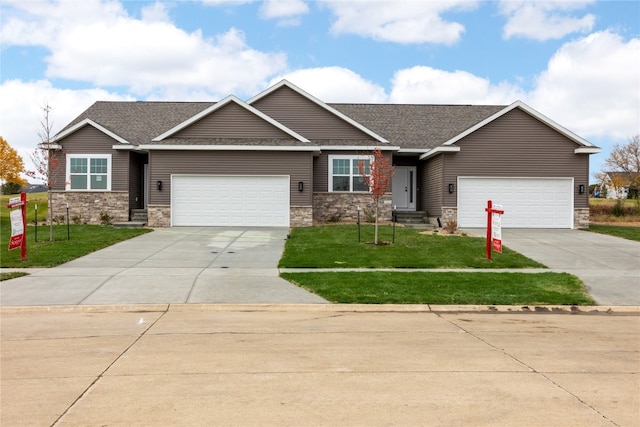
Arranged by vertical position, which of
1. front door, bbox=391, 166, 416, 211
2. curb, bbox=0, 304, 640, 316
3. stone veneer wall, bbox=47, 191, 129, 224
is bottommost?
curb, bbox=0, 304, 640, 316

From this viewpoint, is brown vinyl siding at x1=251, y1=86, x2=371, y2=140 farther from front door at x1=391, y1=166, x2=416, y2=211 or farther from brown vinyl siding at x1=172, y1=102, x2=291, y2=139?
front door at x1=391, y1=166, x2=416, y2=211

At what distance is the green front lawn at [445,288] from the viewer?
33.2 feet

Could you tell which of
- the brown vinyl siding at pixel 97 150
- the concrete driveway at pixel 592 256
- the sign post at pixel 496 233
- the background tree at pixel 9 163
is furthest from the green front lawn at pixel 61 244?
the background tree at pixel 9 163

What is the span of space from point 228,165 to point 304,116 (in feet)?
17.6

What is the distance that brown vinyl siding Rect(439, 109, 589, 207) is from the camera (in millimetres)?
23594

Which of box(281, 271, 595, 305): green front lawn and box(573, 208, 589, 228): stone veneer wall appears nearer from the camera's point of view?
box(281, 271, 595, 305): green front lawn

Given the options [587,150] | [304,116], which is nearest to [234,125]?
[304,116]

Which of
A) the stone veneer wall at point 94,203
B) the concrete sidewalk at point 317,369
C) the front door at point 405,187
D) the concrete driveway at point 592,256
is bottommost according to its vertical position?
the concrete sidewalk at point 317,369

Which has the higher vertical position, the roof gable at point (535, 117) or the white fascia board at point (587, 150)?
the roof gable at point (535, 117)

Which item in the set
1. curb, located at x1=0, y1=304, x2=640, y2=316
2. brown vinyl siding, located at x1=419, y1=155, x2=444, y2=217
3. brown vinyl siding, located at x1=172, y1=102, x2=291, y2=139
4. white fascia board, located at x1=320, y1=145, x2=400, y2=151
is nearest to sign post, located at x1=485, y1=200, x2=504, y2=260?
curb, located at x1=0, y1=304, x2=640, y2=316

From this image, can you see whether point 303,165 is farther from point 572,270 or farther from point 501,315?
point 501,315

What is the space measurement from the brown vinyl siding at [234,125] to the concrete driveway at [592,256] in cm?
1024

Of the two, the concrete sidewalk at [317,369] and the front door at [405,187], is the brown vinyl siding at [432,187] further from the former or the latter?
the concrete sidewalk at [317,369]

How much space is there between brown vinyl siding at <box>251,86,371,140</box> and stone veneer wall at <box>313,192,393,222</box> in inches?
118
